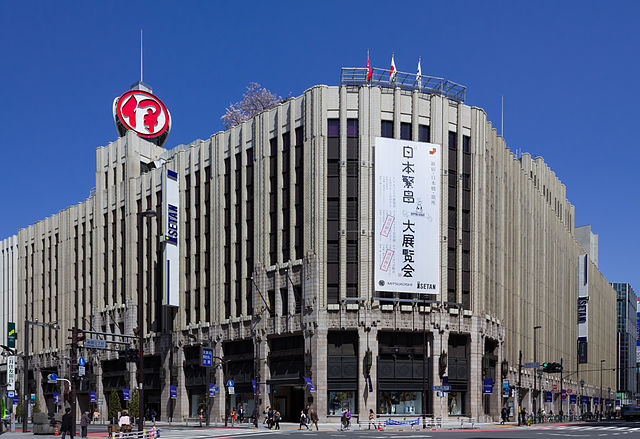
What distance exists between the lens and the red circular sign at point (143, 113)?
334ft

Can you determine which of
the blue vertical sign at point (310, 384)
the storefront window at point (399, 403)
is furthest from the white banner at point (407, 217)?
the blue vertical sign at point (310, 384)

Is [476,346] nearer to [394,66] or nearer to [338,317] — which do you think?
[338,317]

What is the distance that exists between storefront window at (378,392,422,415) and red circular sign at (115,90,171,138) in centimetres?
5066

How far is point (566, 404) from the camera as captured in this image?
127 metres

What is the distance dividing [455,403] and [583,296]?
7567 cm

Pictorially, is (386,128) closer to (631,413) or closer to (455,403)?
(455,403)

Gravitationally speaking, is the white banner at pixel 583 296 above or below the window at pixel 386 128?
below

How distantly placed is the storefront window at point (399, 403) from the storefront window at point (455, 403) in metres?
2.93

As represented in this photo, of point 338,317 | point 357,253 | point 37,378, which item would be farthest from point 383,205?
point 37,378

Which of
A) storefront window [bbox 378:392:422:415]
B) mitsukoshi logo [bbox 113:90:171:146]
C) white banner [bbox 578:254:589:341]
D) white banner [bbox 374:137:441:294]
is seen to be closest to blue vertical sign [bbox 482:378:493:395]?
storefront window [bbox 378:392:422:415]

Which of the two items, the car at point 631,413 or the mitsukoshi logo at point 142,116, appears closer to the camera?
the car at point 631,413

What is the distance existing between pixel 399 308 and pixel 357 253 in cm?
592

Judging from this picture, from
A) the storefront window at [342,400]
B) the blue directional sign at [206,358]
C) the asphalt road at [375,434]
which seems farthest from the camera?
the blue directional sign at [206,358]

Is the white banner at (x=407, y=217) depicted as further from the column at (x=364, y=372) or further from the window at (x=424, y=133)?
the column at (x=364, y=372)
